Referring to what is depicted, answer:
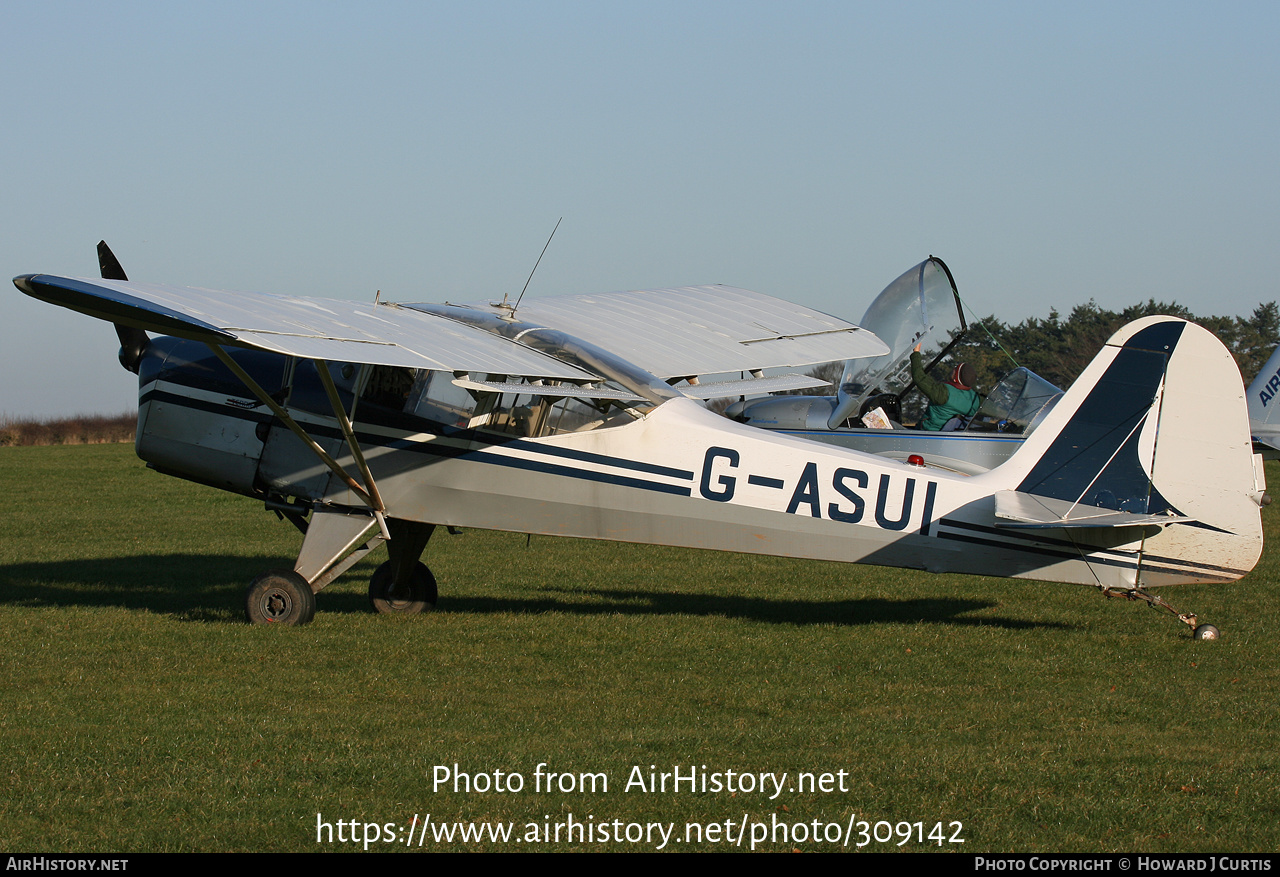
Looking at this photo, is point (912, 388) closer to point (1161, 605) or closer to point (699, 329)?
point (699, 329)

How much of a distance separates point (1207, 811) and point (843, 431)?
23.7 ft

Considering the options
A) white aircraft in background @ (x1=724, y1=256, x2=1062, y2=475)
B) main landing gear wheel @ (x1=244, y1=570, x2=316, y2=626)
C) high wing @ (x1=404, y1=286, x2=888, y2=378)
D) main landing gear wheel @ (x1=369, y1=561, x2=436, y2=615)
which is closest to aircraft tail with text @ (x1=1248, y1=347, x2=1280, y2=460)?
white aircraft in background @ (x1=724, y1=256, x2=1062, y2=475)

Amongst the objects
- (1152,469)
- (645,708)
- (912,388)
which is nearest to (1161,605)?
(1152,469)

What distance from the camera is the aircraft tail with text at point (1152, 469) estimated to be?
24.9 ft

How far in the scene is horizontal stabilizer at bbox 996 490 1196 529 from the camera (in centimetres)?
739

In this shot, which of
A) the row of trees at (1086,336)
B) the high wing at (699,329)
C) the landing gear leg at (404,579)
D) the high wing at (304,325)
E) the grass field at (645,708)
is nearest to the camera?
the grass field at (645,708)

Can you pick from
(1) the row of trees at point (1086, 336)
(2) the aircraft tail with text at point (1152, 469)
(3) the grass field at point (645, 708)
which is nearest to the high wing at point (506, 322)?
(3) the grass field at point (645, 708)

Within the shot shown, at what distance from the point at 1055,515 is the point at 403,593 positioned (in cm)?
492

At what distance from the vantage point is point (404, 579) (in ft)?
31.0

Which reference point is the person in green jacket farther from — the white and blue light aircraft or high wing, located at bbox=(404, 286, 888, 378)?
the white and blue light aircraft

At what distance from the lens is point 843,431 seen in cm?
1165

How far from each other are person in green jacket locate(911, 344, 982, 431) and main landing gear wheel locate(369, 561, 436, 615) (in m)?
4.83

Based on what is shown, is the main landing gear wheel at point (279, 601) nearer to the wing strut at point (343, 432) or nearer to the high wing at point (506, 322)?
the wing strut at point (343, 432)

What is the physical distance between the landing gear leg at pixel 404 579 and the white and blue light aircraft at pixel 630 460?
66cm
